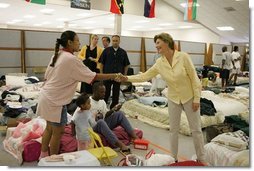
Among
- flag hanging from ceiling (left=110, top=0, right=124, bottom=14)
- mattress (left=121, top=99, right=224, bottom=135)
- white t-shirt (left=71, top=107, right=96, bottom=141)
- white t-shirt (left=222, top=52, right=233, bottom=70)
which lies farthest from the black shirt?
flag hanging from ceiling (left=110, top=0, right=124, bottom=14)

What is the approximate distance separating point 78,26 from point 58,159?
11425 mm

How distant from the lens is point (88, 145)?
2.29m

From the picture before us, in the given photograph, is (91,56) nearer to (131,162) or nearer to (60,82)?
(60,82)

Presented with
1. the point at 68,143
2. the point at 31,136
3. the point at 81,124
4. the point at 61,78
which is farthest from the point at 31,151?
the point at 61,78

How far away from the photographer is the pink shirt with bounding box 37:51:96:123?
185cm

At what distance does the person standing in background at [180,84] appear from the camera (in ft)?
6.70

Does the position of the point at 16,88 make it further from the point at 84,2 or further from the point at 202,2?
the point at 84,2

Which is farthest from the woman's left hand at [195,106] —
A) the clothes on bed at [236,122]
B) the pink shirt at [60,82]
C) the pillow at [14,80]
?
the pillow at [14,80]

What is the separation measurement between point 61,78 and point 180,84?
34.3 inches

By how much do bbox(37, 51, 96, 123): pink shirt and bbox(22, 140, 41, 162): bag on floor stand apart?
470mm

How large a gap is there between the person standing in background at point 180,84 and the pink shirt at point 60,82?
1.86ft

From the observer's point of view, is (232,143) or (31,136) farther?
(31,136)

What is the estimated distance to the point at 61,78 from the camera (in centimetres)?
186

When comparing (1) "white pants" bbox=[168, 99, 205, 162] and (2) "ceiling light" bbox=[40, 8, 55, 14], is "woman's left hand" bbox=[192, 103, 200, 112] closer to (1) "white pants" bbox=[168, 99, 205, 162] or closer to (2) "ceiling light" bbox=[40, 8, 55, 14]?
(1) "white pants" bbox=[168, 99, 205, 162]
